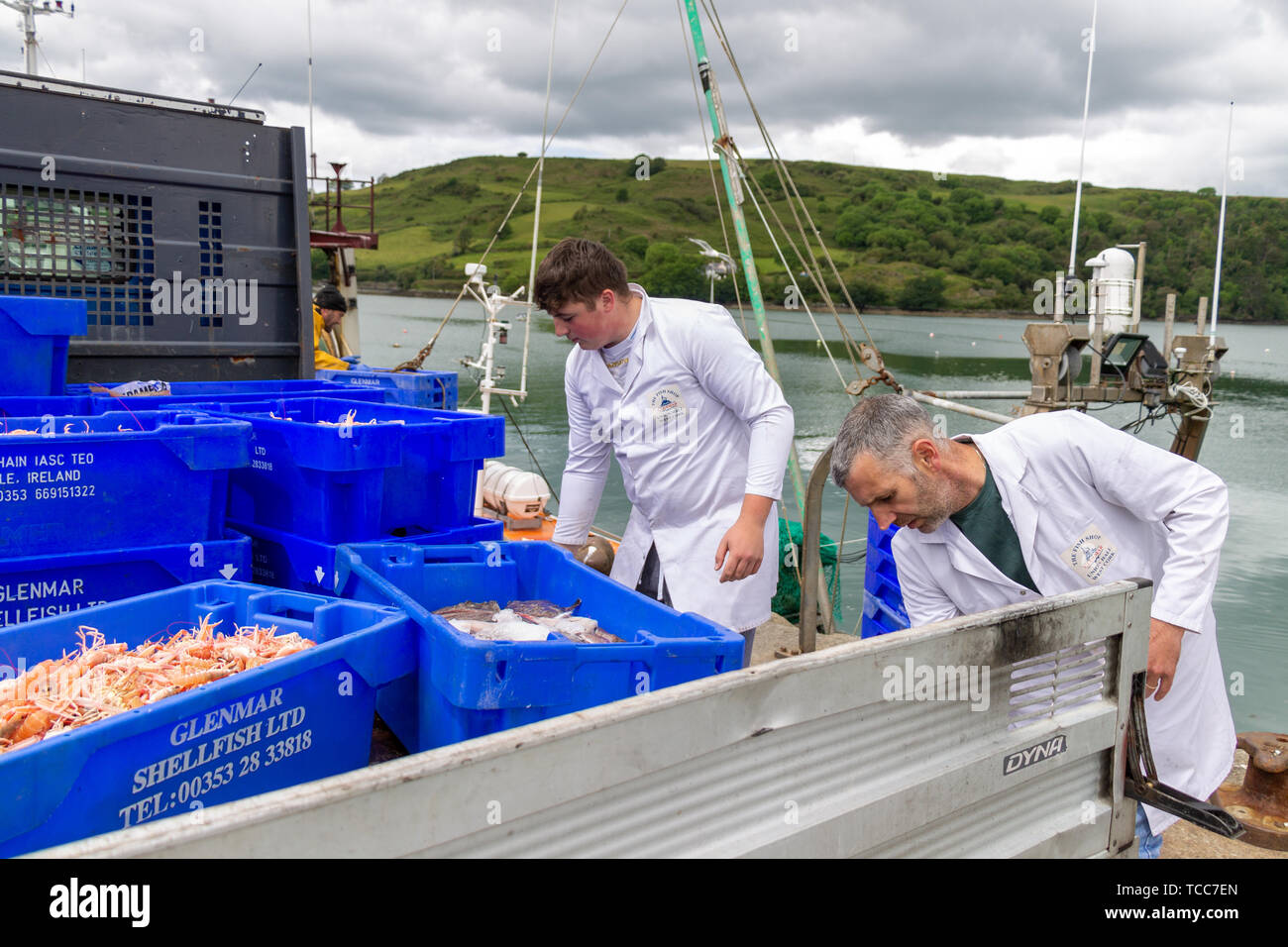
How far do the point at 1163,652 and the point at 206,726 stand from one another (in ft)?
6.44

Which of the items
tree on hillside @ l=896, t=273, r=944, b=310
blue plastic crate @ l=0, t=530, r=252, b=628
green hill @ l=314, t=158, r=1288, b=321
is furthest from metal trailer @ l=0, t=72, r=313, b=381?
tree on hillside @ l=896, t=273, r=944, b=310

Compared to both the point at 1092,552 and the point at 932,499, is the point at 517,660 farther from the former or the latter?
the point at 1092,552

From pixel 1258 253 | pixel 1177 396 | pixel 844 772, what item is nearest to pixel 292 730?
pixel 844 772

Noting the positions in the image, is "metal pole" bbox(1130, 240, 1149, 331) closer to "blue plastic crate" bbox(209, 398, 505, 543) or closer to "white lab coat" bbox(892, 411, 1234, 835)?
"white lab coat" bbox(892, 411, 1234, 835)

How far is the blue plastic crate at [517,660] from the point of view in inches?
68.5

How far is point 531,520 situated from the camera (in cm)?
785

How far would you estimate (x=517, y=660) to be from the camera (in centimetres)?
174

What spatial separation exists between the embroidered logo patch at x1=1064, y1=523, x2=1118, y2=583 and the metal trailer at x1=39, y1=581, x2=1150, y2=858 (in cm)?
23

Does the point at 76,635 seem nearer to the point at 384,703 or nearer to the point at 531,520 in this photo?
the point at 384,703

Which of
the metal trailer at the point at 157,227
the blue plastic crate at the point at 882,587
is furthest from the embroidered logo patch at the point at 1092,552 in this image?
the metal trailer at the point at 157,227

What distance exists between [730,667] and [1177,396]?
10851 millimetres

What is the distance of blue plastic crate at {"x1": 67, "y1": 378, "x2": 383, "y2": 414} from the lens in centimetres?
313

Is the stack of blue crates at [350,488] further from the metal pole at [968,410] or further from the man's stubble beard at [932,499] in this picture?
the metal pole at [968,410]

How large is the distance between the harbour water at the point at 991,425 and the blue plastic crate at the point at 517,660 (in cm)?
139
